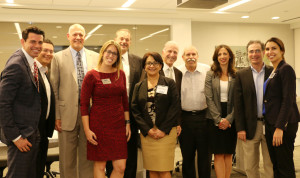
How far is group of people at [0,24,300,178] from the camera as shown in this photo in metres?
2.85

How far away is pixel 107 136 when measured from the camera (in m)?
2.88

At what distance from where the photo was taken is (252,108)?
3.08 meters

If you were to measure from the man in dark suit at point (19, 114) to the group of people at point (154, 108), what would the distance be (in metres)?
0.02

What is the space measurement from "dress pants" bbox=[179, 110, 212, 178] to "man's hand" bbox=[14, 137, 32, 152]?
1.71 meters

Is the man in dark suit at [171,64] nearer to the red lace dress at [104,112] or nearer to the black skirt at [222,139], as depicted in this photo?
the black skirt at [222,139]

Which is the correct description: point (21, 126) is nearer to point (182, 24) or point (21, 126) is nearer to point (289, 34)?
point (182, 24)

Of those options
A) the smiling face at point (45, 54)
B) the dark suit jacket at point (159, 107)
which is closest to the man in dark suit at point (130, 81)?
the dark suit jacket at point (159, 107)

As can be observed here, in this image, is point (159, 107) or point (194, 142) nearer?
point (159, 107)

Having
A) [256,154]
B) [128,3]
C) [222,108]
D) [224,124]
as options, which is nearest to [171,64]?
[222,108]

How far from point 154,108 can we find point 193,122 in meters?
0.61

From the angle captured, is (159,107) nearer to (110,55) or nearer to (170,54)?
(110,55)

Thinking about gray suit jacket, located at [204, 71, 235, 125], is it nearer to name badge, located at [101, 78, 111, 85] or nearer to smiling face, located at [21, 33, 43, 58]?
name badge, located at [101, 78, 111, 85]

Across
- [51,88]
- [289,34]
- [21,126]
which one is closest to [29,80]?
[21,126]

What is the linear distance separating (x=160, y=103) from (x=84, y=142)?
91 centimetres
